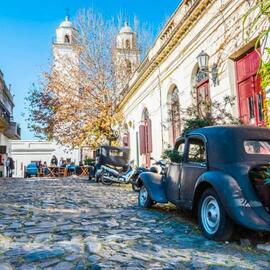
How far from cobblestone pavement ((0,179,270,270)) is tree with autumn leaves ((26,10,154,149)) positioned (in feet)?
53.5

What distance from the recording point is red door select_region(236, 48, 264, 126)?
8531 millimetres

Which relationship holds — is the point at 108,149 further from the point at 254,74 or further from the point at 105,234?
the point at 105,234

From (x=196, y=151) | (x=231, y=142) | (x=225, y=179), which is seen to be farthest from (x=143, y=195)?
(x=225, y=179)

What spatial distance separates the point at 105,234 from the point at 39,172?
80.6ft

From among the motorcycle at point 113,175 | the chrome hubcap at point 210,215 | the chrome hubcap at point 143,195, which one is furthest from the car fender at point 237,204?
the motorcycle at point 113,175

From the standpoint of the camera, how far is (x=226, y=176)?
4.50 meters

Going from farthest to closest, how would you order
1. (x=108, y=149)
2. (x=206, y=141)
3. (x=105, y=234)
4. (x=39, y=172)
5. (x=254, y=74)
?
1. (x=39, y=172)
2. (x=108, y=149)
3. (x=254, y=74)
4. (x=206, y=141)
5. (x=105, y=234)

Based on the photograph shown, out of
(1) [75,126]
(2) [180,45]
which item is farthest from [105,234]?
(1) [75,126]

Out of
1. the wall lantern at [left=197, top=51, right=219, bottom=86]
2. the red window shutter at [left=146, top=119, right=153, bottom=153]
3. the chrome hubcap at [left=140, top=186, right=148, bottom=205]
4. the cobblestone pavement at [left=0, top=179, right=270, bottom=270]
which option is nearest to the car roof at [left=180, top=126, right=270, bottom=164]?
the cobblestone pavement at [left=0, top=179, right=270, bottom=270]

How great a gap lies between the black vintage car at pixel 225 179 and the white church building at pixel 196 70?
3.45 m

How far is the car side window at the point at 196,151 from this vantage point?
536 cm

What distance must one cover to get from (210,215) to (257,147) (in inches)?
47.6

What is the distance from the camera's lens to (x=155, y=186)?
6824 mm

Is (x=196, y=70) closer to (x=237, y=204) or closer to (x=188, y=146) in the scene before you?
(x=188, y=146)
